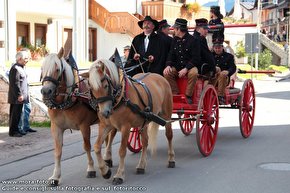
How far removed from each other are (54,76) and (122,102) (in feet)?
3.32

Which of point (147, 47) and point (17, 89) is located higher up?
point (147, 47)

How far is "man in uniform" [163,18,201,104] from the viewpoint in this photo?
347 inches

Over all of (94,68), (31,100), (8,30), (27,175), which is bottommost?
(27,175)

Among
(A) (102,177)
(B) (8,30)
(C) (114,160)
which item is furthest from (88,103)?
(B) (8,30)

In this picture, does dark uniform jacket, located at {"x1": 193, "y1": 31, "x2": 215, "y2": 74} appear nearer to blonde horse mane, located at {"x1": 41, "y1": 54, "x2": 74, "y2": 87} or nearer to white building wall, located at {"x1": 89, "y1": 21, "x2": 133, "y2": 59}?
blonde horse mane, located at {"x1": 41, "y1": 54, "x2": 74, "y2": 87}

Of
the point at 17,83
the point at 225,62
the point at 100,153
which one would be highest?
the point at 225,62

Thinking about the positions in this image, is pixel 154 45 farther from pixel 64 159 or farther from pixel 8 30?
pixel 8 30

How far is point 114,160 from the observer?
863 cm

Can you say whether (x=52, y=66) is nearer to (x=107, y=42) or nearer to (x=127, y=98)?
(x=127, y=98)

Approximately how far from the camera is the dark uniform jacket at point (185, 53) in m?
8.87

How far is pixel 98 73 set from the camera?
6.29 metres

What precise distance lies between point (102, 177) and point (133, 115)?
1117 millimetres

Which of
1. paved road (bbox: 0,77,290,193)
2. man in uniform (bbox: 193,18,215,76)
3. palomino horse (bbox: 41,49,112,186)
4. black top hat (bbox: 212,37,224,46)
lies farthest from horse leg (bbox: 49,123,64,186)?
black top hat (bbox: 212,37,224,46)

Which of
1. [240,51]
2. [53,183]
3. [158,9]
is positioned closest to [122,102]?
[53,183]
